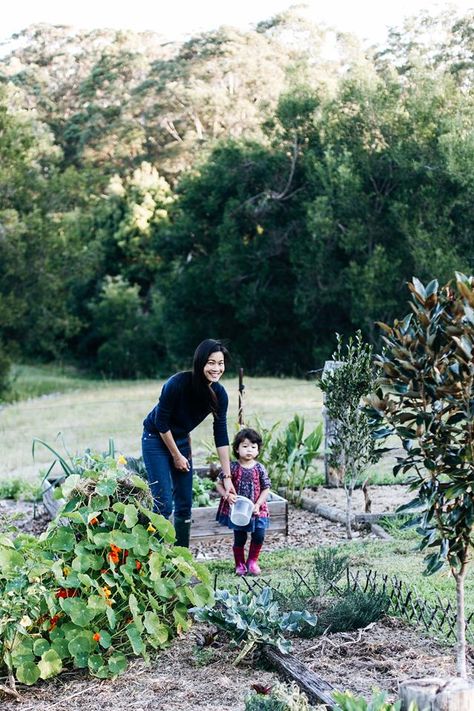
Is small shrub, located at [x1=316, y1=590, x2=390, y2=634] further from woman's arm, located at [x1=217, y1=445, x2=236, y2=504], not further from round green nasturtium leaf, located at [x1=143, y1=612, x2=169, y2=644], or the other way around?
woman's arm, located at [x1=217, y1=445, x2=236, y2=504]

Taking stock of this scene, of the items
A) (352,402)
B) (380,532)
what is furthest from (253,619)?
(380,532)

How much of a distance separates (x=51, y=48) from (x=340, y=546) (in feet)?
131

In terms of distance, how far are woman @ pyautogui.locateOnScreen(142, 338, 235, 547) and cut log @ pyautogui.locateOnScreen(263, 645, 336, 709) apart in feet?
5.20

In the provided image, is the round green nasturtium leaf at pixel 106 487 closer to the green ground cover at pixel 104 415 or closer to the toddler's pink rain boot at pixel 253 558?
the toddler's pink rain boot at pixel 253 558

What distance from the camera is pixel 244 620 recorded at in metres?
4.06

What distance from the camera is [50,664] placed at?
12.9 ft

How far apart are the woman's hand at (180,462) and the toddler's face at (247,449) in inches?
23.4

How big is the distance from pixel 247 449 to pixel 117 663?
2.37 metres

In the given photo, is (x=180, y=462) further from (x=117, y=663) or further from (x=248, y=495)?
(x=117, y=663)

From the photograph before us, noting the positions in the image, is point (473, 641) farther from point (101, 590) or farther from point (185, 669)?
point (101, 590)

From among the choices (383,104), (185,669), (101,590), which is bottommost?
(185,669)

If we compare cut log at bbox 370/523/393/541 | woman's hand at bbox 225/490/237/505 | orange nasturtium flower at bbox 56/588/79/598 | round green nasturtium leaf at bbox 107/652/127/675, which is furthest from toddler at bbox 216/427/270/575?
round green nasturtium leaf at bbox 107/652/127/675

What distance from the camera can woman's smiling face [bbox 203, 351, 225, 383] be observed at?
17.4ft

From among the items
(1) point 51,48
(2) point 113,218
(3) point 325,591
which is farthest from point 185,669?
(1) point 51,48
